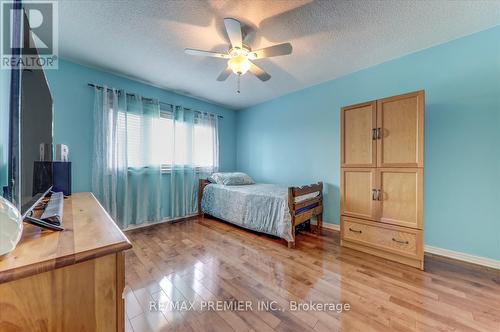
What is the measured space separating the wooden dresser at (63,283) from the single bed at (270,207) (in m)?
1.95

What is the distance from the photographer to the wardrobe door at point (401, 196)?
1896 mm

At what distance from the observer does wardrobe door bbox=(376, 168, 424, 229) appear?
1.90m

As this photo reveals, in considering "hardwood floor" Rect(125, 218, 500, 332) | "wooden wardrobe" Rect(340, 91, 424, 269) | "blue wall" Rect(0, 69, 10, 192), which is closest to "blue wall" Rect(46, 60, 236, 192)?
"hardwood floor" Rect(125, 218, 500, 332)

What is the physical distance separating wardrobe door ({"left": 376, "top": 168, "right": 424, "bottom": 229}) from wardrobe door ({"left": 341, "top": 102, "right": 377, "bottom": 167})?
223mm

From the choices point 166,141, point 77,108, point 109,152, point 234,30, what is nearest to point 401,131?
point 234,30

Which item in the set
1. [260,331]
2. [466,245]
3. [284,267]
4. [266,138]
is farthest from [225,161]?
[466,245]

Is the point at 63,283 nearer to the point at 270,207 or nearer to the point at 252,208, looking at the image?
the point at 270,207

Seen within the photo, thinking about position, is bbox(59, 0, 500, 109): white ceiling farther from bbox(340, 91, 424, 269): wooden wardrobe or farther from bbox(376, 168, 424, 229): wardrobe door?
bbox(376, 168, 424, 229): wardrobe door

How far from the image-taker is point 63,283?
22.6 inches

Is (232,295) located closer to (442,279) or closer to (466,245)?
(442,279)

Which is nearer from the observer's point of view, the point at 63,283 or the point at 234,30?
the point at 63,283

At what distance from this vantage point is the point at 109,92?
108 inches

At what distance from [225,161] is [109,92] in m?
2.40

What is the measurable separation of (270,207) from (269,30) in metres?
2.00
